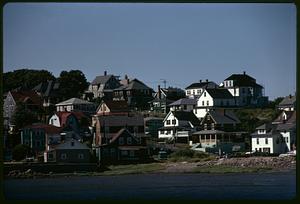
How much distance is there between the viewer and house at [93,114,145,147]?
34.3ft

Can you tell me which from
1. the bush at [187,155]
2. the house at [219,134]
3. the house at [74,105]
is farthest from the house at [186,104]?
the house at [74,105]

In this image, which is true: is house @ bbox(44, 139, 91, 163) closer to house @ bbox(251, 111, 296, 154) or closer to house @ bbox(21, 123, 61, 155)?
house @ bbox(21, 123, 61, 155)

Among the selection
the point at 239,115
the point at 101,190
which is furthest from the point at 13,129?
the point at 239,115

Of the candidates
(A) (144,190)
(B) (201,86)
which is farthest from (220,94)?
(A) (144,190)

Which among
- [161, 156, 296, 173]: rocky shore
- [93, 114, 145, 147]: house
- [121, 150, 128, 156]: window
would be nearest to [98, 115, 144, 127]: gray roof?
[93, 114, 145, 147]: house

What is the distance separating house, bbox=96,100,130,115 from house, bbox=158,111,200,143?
3312 mm

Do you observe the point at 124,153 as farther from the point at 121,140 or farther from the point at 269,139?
the point at 269,139

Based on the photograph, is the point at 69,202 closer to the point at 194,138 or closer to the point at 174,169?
the point at 174,169

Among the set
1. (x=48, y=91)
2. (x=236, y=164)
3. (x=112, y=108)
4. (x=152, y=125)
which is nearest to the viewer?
(x=48, y=91)

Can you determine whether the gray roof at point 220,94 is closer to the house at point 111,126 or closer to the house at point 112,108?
the house at point 111,126

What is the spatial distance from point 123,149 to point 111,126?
1.60 feet

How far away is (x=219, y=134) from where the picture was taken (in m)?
14.3

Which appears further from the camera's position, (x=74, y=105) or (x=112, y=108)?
(x=112, y=108)

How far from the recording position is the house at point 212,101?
43.1 ft
